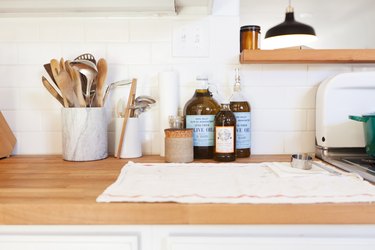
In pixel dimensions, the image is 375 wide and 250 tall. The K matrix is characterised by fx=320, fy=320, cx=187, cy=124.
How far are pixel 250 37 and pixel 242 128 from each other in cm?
32

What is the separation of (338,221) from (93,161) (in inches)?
28.2

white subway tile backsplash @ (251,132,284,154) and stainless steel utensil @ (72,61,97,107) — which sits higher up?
stainless steel utensil @ (72,61,97,107)

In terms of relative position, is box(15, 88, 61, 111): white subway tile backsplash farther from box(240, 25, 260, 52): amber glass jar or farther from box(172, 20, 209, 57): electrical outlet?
box(240, 25, 260, 52): amber glass jar

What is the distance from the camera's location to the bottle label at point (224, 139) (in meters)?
0.97

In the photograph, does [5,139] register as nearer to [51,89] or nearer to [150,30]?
[51,89]

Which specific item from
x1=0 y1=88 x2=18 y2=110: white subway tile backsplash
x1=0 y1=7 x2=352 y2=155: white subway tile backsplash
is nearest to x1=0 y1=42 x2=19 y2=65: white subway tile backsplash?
x1=0 y1=7 x2=352 y2=155: white subway tile backsplash

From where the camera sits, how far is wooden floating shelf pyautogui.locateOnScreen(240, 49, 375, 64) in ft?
3.47

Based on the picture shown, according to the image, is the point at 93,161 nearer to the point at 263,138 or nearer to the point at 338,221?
the point at 263,138

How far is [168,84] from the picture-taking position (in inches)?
43.0

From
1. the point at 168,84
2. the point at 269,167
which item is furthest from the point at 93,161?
the point at 269,167

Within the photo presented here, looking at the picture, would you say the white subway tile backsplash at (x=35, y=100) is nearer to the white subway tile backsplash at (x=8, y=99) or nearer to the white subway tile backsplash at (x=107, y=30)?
the white subway tile backsplash at (x=8, y=99)

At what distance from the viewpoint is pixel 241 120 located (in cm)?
106
